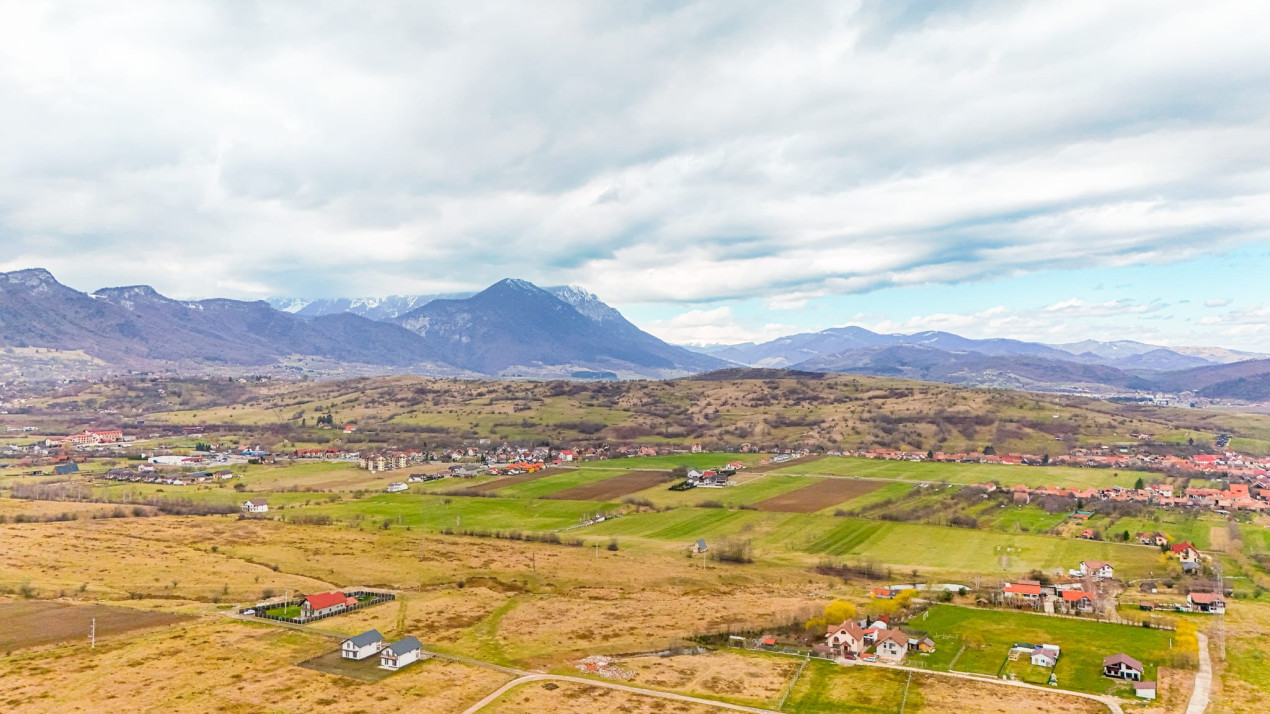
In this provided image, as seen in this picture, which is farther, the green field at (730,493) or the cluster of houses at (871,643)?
the green field at (730,493)

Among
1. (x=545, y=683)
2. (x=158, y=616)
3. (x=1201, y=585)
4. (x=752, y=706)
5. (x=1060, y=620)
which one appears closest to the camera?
(x=752, y=706)

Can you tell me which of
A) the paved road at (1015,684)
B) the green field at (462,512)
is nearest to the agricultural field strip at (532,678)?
the paved road at (1015,684)

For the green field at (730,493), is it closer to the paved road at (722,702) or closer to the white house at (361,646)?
the paved road at (722,702)

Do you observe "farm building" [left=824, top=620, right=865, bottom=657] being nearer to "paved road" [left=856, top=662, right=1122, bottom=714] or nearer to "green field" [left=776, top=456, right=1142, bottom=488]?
"paved road" [left=856, top=662, right=1122, bottom=714]

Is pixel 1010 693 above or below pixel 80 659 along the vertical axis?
below

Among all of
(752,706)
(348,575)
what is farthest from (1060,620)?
(348,575)

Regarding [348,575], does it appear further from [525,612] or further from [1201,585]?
[1201,585]

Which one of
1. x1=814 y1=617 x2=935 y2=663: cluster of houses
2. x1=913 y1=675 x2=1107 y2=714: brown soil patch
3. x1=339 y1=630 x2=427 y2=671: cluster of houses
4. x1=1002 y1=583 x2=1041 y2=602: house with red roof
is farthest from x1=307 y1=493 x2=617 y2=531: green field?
x1=913 y1=675 x2=1107 y2=714: brown soil patch
